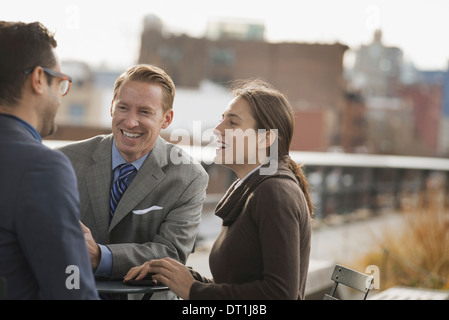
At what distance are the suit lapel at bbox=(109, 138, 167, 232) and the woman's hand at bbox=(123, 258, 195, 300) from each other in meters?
0.40

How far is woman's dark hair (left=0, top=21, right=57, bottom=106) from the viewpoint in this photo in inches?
76.8

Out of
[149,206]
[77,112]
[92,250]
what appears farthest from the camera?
[77,112]

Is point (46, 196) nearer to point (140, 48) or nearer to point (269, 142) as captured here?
point (269, 142)

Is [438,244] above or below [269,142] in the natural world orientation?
below

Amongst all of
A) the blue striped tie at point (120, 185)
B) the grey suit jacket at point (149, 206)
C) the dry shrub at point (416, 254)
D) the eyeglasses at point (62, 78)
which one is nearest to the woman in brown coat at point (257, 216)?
the grey suit jacket at point (149, 206)

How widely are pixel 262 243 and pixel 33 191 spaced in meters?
0.82

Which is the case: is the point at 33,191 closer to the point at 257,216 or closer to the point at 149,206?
the point at 257,216

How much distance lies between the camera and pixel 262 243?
2.22m

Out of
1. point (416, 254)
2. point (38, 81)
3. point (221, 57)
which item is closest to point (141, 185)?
point (38, 81)

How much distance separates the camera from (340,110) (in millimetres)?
62031
